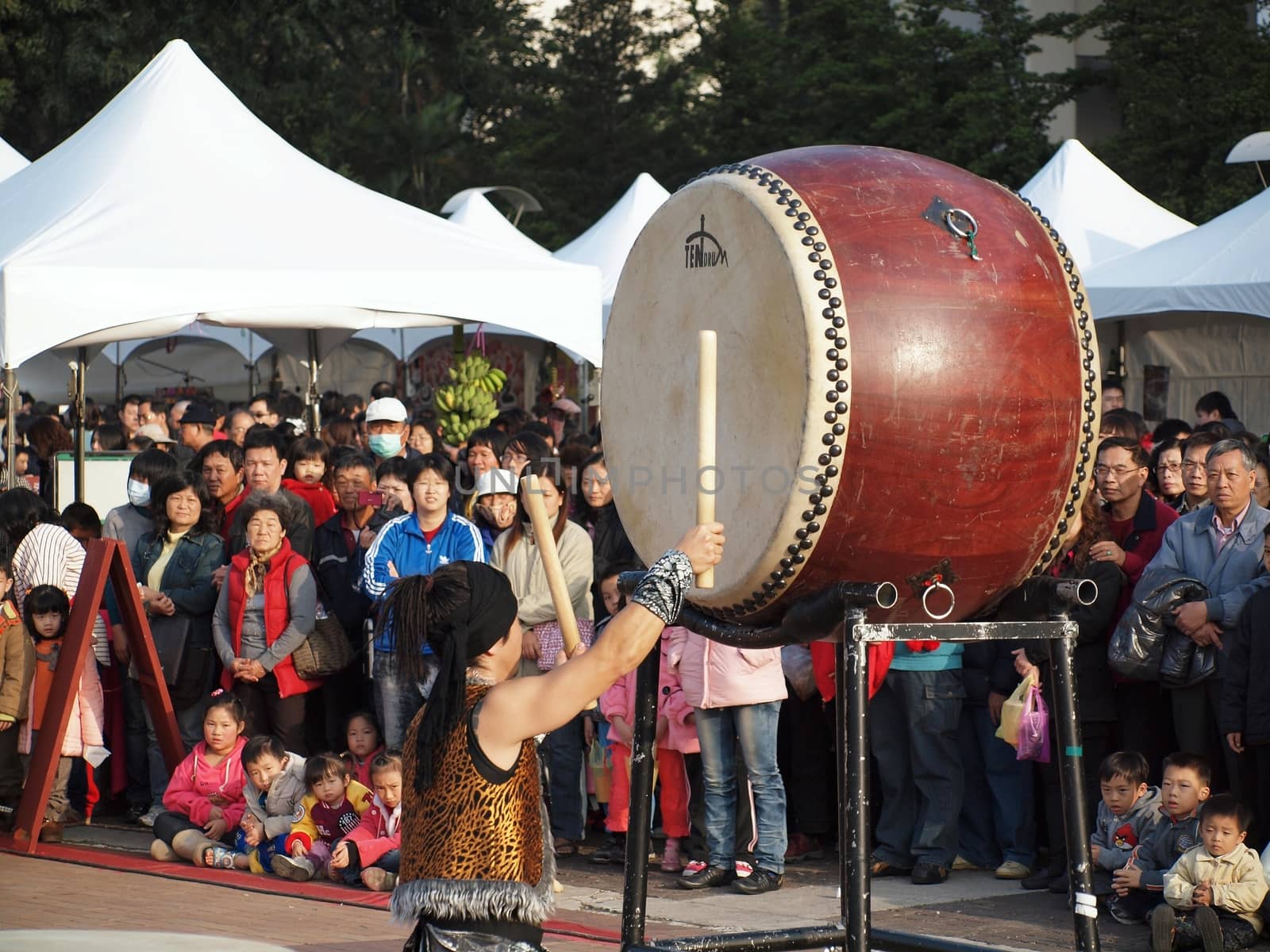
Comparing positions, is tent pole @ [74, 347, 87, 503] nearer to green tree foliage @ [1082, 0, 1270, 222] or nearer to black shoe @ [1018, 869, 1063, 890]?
black shoe @ [1018, 869, 1063, 890]

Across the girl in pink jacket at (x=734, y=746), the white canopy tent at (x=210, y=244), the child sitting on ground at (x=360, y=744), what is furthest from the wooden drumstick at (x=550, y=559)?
the white canopy tent at (x=210, y=244)

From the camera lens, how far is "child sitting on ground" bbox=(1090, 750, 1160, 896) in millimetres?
6086

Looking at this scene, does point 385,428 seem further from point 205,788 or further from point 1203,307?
point 1203,307

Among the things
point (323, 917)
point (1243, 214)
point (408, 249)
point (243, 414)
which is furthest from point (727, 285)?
point (1243, 214)

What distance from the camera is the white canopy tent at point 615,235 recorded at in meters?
16.7

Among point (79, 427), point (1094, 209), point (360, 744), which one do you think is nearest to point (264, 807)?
point (360, 744)

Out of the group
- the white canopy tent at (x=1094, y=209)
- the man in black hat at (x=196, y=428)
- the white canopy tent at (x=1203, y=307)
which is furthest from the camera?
the white canopy tent at (x=1094, y=209)

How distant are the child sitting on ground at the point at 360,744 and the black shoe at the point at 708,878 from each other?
4.95ft

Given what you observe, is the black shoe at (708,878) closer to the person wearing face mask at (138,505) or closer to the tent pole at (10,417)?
the person wearing face mask at (138,505)

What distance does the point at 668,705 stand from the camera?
7.26m

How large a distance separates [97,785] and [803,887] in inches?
152

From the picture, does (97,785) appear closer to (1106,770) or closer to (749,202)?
(1106,770)

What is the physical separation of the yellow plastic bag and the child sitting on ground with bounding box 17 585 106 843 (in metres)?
4.09

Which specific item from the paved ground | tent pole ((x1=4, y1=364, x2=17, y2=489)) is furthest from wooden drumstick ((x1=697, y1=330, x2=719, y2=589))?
tent pole ((x1=4, y1=364, x2=17, y2=489))
